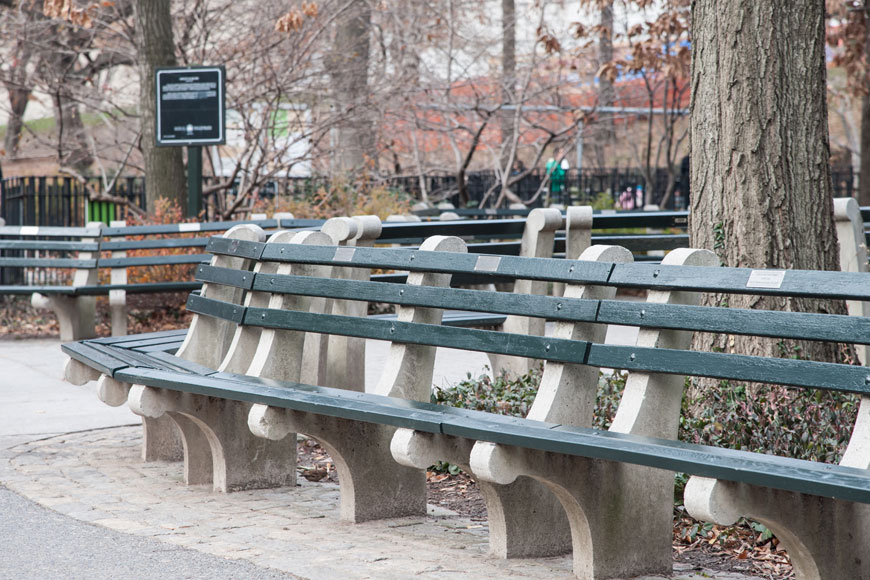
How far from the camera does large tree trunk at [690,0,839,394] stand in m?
5.18

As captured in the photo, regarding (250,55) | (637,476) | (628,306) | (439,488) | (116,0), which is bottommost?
(439,488)

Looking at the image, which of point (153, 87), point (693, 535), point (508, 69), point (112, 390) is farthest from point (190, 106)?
point (693, 535)

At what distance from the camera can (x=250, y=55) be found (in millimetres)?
14508

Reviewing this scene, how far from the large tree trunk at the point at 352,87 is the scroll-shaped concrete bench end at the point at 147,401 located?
10228 millimetres

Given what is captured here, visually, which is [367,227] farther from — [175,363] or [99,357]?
[99,357]

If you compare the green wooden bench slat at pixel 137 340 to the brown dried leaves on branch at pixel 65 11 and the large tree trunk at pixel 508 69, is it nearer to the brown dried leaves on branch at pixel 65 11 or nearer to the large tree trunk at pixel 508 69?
the brown dried leaves on branch at pixel 65 11

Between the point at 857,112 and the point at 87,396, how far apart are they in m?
43.6

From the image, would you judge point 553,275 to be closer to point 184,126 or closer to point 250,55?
point 184,126

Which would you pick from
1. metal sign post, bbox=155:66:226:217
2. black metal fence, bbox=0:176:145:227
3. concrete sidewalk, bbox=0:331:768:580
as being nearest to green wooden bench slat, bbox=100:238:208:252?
metal sign post, bbox=155:66:226:217

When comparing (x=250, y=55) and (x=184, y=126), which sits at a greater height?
(x=250, y=55)

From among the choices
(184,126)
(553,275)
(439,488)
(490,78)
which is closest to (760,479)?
(553,275)

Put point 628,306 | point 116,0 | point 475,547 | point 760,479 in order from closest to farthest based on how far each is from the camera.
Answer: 1. point 760,479
2. point 628,306
3. point 475,547
4. point 116,0

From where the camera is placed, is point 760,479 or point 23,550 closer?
point 760,479

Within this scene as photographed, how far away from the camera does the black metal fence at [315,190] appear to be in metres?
14.6
